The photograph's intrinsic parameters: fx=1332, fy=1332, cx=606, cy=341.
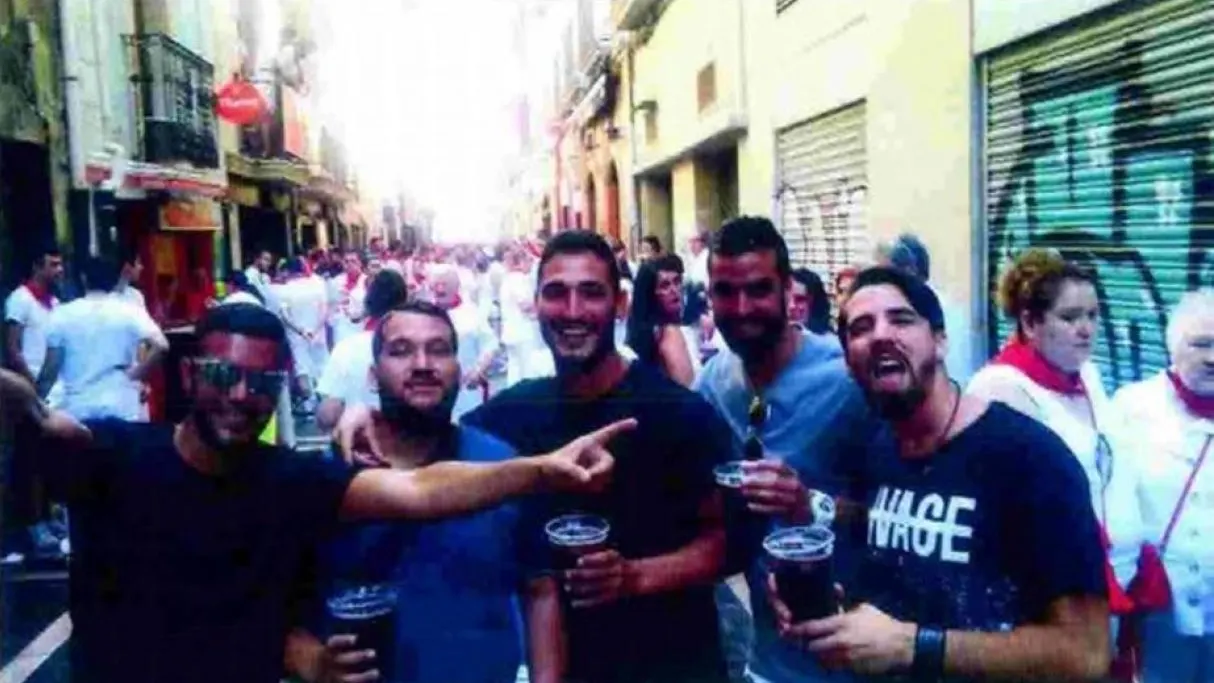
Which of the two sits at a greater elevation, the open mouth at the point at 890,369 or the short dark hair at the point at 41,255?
the short dark hair at the point at 41,255

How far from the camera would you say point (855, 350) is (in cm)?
133

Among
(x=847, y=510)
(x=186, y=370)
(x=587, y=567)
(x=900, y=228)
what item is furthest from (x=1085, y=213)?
(x=186, y=370)

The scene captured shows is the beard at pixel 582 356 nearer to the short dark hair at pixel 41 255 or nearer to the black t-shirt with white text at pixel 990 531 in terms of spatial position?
the black t-shirt with white text at pixel 990 531

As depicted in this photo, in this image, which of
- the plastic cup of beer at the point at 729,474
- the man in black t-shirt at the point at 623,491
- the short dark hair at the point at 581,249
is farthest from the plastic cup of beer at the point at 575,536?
the short dark hair at the point at 581,249

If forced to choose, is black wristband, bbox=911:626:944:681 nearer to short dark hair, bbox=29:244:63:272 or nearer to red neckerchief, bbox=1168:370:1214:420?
red neckerchief, bbox=1168:370:1214:420

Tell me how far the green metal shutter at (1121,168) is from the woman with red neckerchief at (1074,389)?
0.12m

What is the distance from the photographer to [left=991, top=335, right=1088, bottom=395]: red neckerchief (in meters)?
1.77

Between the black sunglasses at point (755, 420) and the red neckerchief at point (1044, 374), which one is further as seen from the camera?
the red neckerchief at point (1044, 374)

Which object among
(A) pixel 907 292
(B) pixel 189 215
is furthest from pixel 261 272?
(A) pixel 907 292

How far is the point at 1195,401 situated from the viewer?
1769mm

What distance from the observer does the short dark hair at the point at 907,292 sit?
4.37 ft

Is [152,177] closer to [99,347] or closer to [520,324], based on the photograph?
[99,347]

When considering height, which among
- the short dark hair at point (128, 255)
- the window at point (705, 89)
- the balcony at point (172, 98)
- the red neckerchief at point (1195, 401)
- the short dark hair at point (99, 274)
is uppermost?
the window at point (705, 89)

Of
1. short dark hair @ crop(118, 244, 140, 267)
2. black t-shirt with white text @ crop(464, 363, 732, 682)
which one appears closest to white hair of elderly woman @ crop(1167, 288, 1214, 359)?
black t-shirt with white text @ crop(464, 363, 732, 682)
